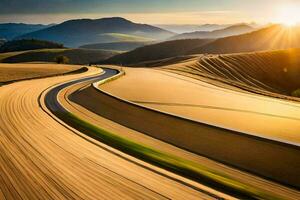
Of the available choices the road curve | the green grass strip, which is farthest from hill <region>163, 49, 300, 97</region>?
the road curve

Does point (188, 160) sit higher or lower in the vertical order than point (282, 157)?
lower

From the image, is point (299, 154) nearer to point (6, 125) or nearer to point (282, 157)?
point (282, 157)

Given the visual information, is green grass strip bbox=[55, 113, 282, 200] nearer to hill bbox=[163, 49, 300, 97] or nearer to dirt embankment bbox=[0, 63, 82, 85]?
dirt embankment bbox=[0, 63, 82, 85]

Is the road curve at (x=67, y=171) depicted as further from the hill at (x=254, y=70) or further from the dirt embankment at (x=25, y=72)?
the hill at (x=254, y=70)

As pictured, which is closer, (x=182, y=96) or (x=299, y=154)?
(x=299, y=154)

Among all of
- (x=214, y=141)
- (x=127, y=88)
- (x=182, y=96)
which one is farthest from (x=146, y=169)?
(x=127, y=88)

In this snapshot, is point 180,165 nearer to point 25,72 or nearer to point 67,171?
point 67,171
